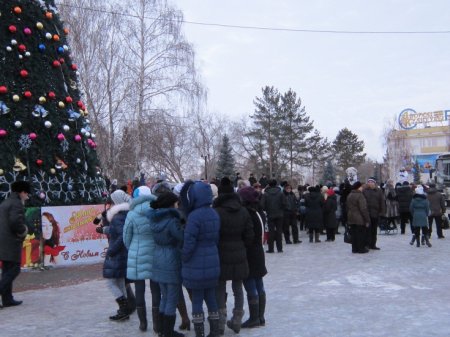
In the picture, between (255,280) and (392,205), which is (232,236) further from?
(392,205)

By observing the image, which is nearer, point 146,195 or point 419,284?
point 146,195

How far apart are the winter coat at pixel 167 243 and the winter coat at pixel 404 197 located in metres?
13.0

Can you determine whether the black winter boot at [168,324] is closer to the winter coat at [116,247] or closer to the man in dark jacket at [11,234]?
the winter coat at [116,247]

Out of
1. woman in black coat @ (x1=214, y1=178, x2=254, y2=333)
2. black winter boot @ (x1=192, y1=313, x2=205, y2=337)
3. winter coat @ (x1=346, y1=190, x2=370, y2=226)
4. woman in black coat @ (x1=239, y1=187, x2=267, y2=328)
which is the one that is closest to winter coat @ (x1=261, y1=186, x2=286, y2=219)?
winter coat @ (x1=346, y1=190, x2=370, y2=226)

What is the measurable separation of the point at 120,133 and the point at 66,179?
15.9 meters

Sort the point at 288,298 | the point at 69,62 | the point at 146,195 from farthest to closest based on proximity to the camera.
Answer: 1. the point at 69,62
2. the point at 288,298
3. the point at 146,195

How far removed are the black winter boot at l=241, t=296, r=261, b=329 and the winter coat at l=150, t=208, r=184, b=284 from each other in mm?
1083

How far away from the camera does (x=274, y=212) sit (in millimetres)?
13609

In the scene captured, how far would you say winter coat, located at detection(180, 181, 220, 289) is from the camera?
5570 millimetres

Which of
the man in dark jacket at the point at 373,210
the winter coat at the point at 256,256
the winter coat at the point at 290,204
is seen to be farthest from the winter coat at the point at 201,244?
the winter coat at the point at 290,204

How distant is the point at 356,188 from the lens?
1316cm

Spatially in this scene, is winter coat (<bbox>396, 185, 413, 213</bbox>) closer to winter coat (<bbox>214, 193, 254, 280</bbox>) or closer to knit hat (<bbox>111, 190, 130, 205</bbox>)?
winter coat (<bbox>214, 193, 254, 280</bbox>)

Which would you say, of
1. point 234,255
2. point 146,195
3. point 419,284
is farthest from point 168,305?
point 419,284

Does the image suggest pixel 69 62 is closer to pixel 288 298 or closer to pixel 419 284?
pixel 288 298
